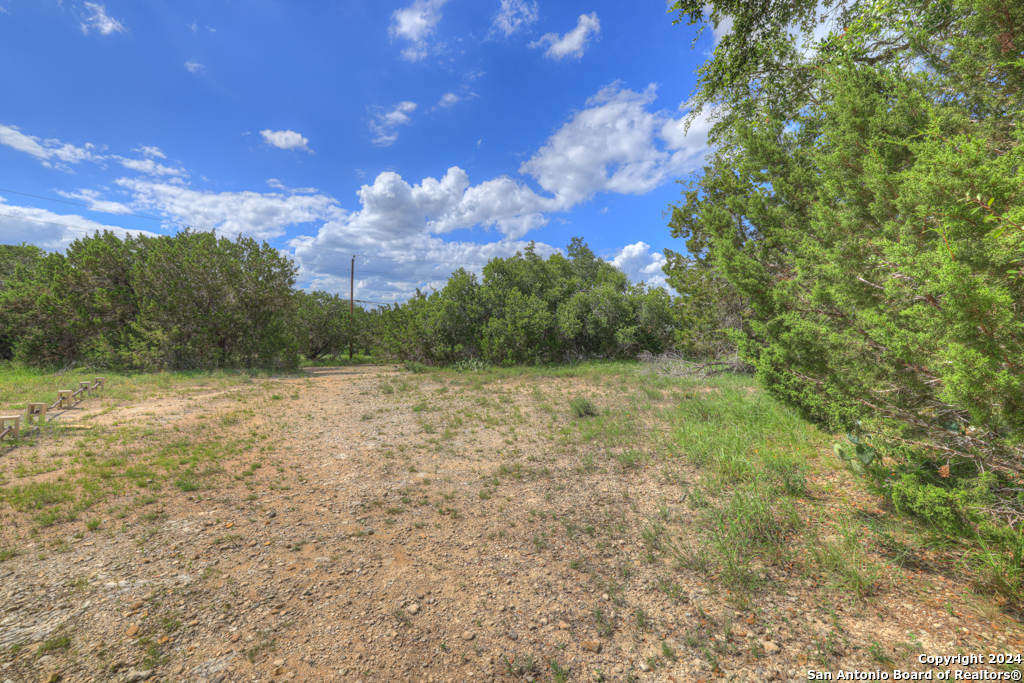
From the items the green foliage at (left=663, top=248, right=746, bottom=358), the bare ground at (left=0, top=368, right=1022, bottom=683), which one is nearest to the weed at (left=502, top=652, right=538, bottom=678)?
the bare ground at (left=0, top=368, right=1022, bottom=683)

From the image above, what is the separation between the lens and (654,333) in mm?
17234

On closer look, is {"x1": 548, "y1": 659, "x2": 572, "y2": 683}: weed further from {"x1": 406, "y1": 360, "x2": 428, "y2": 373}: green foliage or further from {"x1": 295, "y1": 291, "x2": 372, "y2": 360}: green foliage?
{"x1": 295, "y1": 291, "x2": 372, "y2": 360}: green foliage

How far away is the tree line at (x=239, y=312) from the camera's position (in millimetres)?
14977

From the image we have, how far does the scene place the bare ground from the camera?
220cm

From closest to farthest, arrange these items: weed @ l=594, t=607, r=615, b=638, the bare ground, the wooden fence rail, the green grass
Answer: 1. the bare ground
2. weed @ l=594, t=607, r=615, b=638
3. the wooden fence rail
4. the green grass

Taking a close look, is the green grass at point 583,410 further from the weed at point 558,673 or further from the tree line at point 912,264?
the weed at point 558,673

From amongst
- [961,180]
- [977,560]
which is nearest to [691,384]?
[977,560]

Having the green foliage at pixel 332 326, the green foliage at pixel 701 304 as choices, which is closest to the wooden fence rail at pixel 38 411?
the green foliage at pixel 701 304

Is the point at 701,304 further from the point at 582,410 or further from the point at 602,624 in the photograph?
the point at 602,624

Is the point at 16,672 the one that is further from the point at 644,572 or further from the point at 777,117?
the point at 777,117

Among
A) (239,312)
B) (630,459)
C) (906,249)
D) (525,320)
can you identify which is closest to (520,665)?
(630,459)

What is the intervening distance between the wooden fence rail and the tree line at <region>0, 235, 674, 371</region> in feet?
19.9

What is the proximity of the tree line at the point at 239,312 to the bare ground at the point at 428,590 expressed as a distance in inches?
468

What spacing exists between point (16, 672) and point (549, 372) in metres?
12.8
